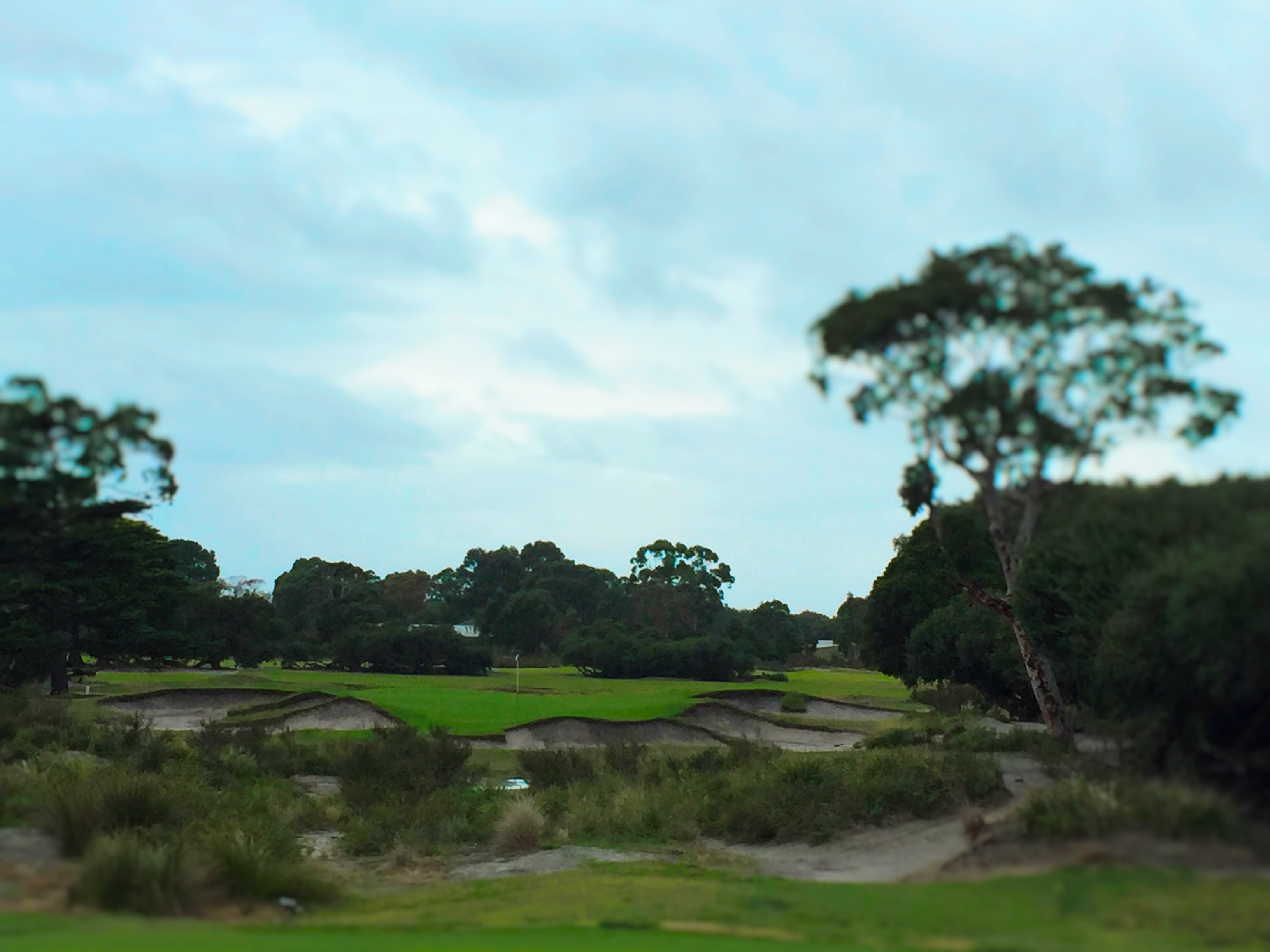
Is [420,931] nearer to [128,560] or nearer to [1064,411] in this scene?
[1064,411]

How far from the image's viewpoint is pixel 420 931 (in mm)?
11836

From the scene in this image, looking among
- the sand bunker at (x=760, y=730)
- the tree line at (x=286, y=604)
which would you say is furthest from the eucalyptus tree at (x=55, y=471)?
the sand bunker at (x=760, y=730)

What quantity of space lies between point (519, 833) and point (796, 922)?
9.87 meters

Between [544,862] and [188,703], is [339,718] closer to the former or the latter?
[188,703]

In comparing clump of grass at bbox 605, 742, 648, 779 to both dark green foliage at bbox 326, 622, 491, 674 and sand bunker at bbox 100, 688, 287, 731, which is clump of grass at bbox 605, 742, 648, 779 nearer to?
sand bunker at bbox 100, 688, 287, 731

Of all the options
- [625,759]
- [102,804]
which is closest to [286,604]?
[625,759]

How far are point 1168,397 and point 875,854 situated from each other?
27.5ft

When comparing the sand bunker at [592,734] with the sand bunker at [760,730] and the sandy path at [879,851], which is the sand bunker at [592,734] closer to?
the sand bunker at [760,730]

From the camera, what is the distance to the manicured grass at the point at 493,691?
46.9 m

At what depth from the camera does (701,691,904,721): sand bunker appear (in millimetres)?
56469

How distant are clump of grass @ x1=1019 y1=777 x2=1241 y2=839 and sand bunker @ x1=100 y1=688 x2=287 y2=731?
3771 cm

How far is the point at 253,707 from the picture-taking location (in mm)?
46031

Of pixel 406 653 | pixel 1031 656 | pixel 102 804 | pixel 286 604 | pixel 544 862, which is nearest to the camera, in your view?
pixel 102 804

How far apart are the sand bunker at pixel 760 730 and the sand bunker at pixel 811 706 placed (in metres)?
5.78
